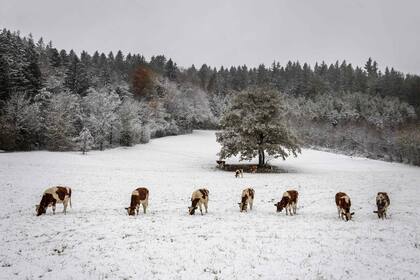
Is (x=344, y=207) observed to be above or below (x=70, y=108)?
below

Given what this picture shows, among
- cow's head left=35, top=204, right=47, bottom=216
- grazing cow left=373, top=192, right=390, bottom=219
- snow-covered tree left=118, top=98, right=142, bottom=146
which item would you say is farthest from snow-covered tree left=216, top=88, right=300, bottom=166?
cow's head left=35, top=204, right=47, bottom=216

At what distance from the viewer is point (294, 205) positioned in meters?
19.3

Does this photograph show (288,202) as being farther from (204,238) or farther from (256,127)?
(256,127)

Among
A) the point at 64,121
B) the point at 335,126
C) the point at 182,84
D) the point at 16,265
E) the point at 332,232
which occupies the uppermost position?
the point at 182,84

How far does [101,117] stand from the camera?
60031mm

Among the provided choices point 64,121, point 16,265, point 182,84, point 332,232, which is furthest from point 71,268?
point 182,84

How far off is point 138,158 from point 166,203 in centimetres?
3063

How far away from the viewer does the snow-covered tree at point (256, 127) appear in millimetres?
43000

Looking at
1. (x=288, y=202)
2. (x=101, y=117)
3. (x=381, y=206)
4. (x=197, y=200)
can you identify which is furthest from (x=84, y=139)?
(x=381, y=206)

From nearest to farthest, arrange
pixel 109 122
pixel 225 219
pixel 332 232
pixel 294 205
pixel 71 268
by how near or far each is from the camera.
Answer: pixel 71 268 < pixel 332 232 < pixel 225 219 < pixel 294 205 < pixel 109 122

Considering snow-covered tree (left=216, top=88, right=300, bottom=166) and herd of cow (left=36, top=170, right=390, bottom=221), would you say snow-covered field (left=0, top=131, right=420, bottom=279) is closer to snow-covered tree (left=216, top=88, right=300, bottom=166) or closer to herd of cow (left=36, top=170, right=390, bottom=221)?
herd of cow (left=36, top=170, right=390, bottom=221)

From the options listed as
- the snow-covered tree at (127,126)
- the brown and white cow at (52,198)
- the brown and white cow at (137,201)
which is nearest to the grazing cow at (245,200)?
the brown and white cow at (137,201)

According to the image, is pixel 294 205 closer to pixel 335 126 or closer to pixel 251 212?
pixel 251 212

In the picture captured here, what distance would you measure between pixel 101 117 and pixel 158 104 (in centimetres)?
2921
